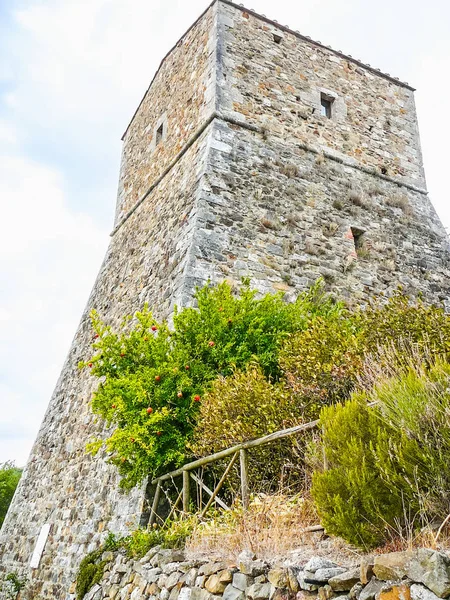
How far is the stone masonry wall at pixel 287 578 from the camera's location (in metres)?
2.46

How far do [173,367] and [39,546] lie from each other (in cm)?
495

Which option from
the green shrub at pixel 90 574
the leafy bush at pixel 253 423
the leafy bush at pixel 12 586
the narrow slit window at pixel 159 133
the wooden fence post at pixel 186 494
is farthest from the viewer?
the narrow slit window at pixel 159 133

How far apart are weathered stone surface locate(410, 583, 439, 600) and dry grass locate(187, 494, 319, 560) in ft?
3.92

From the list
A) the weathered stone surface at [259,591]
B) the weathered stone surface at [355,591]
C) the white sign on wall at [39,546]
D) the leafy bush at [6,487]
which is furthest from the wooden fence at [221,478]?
the leafy bush at [6,487]

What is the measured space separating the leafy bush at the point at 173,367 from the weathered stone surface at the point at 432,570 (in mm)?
3470

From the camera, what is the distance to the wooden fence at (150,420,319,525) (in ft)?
14.8

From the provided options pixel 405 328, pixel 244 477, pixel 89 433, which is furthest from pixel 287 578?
pixel 89 433

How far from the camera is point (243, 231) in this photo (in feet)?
29.0

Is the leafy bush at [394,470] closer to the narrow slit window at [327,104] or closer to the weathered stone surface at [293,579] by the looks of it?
the weathered stone surface at [293,579]

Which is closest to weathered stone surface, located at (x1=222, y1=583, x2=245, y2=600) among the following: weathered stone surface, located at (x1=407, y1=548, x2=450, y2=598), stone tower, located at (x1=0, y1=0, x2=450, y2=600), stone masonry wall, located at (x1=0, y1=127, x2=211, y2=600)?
weathered stone surface, located at (x1=407, y1=548, x2=450, y2=598)

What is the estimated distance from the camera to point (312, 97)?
11.4 meters

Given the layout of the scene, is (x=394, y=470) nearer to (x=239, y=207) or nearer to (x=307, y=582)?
(x=307, y=582)

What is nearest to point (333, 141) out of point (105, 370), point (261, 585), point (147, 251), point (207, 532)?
point (147, 251)

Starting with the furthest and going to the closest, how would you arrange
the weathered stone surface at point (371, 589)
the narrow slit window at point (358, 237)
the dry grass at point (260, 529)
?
the narrow slit window at point (358, 237) < the dry grass at point (260, 529) < the weathered stone surface at point (371, 589)
